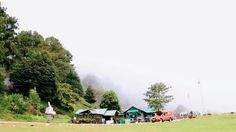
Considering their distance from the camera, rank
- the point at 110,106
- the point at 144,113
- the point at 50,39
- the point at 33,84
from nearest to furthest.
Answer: the point at 33,84
the point at 144,113
the point at 110,106
the point at 50,39

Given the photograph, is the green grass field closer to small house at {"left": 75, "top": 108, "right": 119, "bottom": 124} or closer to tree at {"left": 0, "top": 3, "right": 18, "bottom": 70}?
small house at {"left": 75, "top": 108, "right": 119, "bottom": 124}

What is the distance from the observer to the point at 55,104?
78562 millimetres

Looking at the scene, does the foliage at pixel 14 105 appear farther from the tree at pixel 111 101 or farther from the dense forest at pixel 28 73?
the tree at pixel 111 101

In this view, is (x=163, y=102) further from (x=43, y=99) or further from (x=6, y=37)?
(x=6, y=37)

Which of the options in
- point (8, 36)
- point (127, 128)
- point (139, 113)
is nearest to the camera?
point (127, 128)

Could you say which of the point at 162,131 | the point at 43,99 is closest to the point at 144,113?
the point at 43,99

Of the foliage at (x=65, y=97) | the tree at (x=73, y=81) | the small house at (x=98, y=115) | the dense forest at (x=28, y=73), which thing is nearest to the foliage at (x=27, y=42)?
the dense forest at (x=28, y=73)

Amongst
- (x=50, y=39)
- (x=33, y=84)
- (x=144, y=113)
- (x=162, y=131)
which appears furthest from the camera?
(x=50, y=39)

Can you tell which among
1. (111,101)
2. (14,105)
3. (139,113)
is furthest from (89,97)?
(14,105)

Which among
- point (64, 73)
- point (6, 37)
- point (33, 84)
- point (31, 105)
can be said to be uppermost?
point (6, 37)

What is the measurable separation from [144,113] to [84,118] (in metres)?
17.5

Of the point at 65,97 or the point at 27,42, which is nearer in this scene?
the point at 65,97

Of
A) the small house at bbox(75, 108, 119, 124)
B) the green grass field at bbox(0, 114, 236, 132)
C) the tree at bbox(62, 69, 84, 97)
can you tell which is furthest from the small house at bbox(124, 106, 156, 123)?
the green grass field at bbox(0, 114, 236, 132)

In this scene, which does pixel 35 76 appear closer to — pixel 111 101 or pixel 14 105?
pixel 14 105
